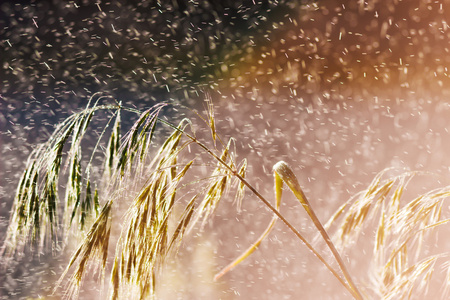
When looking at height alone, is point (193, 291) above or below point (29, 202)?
below

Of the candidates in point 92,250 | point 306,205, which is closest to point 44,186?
point 92,250

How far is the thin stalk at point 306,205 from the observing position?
29 centimetres

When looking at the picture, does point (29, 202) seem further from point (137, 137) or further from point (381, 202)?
point (381, 202)

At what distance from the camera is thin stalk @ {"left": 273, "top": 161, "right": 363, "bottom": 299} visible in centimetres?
29

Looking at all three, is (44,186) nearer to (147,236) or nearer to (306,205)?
(147,236)

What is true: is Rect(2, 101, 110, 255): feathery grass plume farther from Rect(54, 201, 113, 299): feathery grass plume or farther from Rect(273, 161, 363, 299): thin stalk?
Rect(273, 161, 363, 299): thin stalk

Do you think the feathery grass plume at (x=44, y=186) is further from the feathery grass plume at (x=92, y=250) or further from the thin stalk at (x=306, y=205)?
the thin stalk at (x=306, y=205)

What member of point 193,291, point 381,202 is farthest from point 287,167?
point 193,291

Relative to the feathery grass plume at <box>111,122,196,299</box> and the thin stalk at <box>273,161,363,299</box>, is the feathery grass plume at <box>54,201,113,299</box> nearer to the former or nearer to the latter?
the feathery grass plume at <box>111,122,196,299</box>

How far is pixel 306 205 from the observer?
0.30m

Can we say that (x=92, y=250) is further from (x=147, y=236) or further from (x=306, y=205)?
(x=306, y=205)

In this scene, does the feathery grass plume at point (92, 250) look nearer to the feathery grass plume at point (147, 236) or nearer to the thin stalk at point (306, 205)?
the feathery grass plume at point (147, 236)

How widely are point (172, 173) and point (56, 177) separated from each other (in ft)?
0.32

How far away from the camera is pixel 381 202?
1.20 ft
